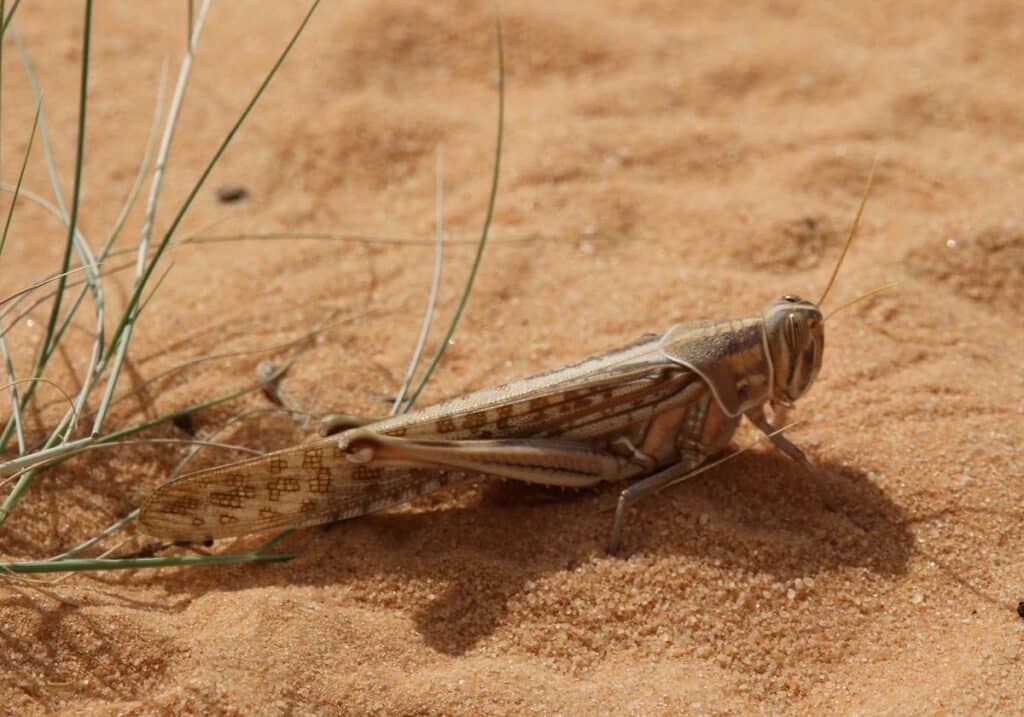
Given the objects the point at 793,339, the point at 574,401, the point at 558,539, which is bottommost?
the point at 558,539

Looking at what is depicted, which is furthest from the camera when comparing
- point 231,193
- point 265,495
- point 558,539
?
point 231,193

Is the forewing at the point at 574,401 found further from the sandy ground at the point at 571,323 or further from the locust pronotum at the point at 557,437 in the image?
the sandy ground at the point at 571,323

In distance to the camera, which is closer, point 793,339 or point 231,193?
point 793,339

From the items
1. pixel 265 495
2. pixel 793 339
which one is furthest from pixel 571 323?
pixel 265 495

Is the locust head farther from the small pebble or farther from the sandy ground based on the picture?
the small pebble

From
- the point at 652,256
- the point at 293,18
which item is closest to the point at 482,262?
the point at 652,256

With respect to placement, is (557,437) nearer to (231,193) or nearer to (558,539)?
(558,539)

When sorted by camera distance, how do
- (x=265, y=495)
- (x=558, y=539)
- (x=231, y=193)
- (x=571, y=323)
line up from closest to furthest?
(x=265, y=495) < (x=558, y=539) < (x=571, y=323) < (x=231, y=193)

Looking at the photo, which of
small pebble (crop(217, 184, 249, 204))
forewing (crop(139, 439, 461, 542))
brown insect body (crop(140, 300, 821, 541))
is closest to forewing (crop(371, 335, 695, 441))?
brown insect body (crop(140, 300, 821, 541))

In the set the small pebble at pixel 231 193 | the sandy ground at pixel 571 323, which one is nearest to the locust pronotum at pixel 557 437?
the sandy ground at pixel 571 323
